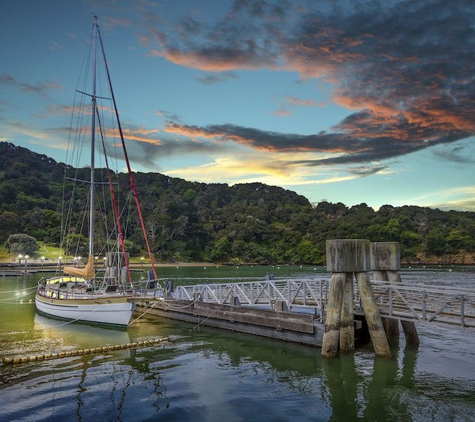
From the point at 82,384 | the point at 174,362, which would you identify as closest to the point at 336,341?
the point at 174,362

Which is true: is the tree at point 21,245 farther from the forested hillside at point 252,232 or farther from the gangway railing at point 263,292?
the gangway railing at point 263,292

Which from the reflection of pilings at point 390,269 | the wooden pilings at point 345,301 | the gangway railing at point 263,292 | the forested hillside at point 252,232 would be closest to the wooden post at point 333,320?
the wooden pilings at point 345,301

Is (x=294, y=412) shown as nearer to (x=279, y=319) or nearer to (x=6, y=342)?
(x=279, y=319)

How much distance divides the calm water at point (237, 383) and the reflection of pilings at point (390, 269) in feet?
2.17

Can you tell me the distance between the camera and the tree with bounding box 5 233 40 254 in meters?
106

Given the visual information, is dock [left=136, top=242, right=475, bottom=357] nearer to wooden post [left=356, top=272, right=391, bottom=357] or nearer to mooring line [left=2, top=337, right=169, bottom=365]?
wooden post [left=356, top=272, right=391, bottom=357]

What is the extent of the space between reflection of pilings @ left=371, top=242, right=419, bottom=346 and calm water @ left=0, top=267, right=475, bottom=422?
66 cm

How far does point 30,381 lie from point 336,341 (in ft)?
38.0

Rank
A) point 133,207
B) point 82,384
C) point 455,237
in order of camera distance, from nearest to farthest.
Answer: point 82,384 < point 455,237 < point 133,207

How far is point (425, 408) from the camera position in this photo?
39.2 feet

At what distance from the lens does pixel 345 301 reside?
17484mm

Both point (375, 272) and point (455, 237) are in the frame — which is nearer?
point (375, 272)

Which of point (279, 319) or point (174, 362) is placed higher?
point (279, 319)

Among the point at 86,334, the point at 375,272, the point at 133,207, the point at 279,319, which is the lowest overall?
the point at 86,334
